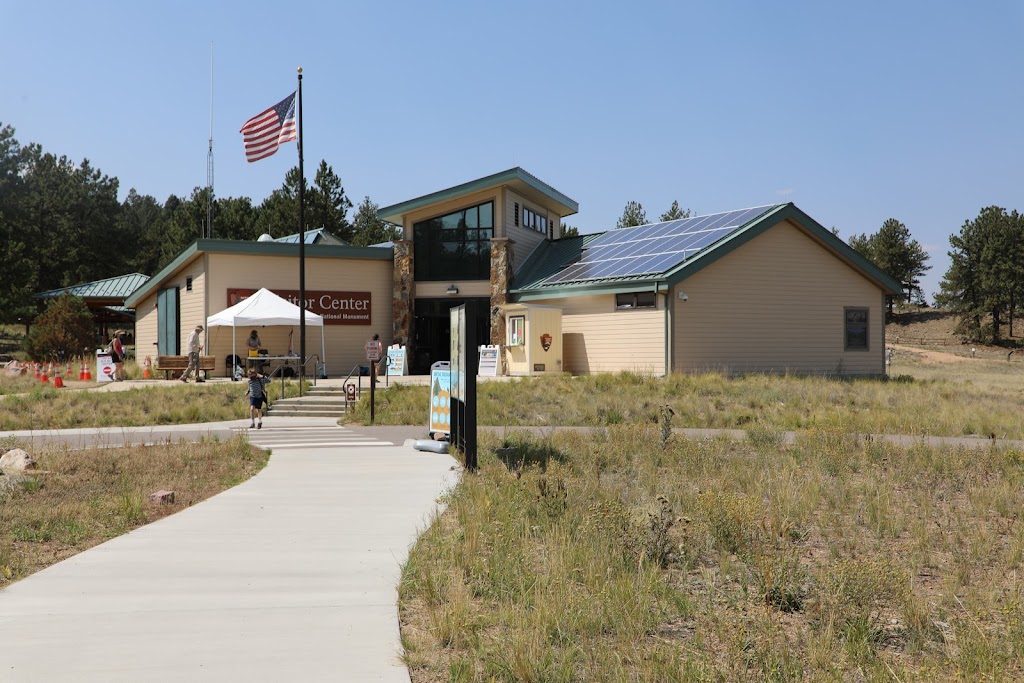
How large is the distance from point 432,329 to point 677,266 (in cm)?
1069

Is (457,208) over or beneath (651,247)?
over

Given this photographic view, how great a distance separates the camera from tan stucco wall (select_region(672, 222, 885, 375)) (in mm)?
26000

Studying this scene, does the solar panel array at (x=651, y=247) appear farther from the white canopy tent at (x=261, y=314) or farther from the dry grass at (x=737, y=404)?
the white canopy tent at (x=261, y=314)

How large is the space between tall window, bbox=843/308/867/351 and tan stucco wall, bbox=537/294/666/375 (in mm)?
7822

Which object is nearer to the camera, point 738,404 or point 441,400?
point 441,400

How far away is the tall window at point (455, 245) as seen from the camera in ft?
103

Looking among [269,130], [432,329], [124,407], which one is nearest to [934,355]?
[432,329]

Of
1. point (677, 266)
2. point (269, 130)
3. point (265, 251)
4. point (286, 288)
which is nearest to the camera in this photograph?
point (677, 266)

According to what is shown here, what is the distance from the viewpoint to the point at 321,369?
2942cm

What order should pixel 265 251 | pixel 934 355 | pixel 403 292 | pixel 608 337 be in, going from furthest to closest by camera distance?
1. pixel 934 355
2. pixel 403 292
3. pixel 265 251
4. pixel 608 337

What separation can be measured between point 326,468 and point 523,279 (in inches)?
805

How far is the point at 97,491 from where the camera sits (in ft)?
32.4

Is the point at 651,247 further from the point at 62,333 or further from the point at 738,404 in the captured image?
the point at 62,333

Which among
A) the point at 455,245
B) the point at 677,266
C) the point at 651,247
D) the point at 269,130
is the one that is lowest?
the point at 677,266
